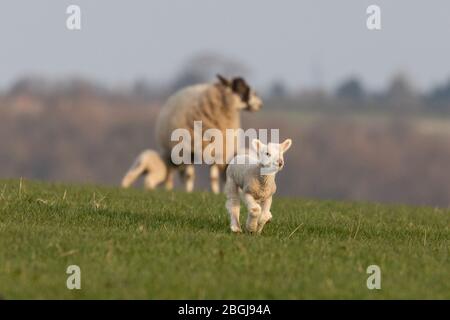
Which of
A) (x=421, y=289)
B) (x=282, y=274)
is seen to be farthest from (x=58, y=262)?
(x=421, y=289)

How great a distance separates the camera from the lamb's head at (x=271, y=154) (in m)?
11.0

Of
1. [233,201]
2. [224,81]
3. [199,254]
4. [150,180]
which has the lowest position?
[199,254]

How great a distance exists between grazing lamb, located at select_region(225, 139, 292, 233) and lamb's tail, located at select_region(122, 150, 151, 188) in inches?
605

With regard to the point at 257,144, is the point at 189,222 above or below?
below

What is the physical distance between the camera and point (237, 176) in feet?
38.3

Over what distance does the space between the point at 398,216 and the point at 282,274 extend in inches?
261

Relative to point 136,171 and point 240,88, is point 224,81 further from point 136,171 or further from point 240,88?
point 136,171

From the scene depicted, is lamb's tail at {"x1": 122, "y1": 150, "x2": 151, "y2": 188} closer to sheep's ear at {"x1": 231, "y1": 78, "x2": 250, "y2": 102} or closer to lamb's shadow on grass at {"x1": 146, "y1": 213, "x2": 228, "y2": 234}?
sheep's ear at {"x1": 231, "y1": 78, "x2": 250, "y2": 102}

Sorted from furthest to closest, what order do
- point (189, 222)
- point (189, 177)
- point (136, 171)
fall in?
point (136, 171)
point (189, 177)
point (189, 222)

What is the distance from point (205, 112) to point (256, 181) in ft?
50.0

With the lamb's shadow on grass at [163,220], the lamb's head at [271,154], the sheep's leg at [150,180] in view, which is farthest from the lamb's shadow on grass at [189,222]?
the sheep's leg at [150,180]

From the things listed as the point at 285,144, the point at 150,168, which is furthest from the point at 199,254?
the point at 150,168

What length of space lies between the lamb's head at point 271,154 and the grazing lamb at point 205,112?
47.3 feet

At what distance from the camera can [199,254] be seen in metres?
10.3
